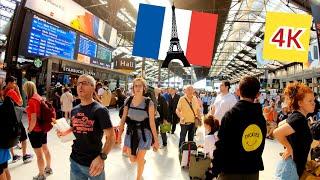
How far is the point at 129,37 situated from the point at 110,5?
8156mm

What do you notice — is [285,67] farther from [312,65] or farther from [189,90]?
[189,90]

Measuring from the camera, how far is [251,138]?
8.45ft

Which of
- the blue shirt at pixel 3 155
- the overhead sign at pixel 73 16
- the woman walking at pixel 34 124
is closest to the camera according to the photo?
the blue shirt at pixel 3 155

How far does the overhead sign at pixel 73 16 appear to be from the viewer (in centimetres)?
1337

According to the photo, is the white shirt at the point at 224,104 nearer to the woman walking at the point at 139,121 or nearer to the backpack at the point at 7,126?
the woman walking at the point at 139,121

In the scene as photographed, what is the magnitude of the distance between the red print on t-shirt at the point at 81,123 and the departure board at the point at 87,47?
14.4 m

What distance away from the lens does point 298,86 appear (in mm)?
2859

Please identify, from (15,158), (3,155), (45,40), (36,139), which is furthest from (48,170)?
(45,40)

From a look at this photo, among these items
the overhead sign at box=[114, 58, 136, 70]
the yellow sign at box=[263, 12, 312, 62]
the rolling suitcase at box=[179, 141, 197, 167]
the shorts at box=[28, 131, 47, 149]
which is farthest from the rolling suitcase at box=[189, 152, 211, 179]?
the overhead sign at box=[114, 58, 136, 70]

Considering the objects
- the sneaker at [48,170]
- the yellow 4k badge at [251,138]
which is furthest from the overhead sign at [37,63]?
the yellow 4k badge at [251,138]

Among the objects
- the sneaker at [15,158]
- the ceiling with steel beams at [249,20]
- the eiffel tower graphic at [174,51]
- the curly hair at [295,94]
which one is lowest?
the sneaker at [15,158]

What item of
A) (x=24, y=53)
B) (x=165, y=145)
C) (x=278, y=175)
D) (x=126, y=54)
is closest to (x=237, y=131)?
(x=278, y=175)

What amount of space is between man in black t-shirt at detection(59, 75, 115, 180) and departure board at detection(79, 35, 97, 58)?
569 inches

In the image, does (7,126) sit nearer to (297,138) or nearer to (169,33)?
(297,138)
